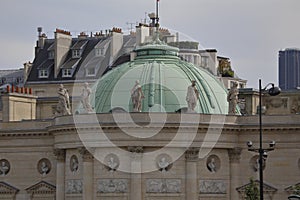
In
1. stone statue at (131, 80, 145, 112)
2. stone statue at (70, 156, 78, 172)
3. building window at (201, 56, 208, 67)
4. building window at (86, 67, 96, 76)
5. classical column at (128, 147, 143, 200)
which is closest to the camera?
classical column at (128, 147, 143, 200)

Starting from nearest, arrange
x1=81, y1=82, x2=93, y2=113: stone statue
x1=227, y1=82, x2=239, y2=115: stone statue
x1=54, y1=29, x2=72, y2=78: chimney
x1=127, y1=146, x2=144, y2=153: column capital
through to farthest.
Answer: x1=127, y1=146, x2=144, y2=153: column capital < x1=227, y1=82, x2=239, y2=115: stone statue < x1=81, y1=82, x2=93, y2=113: stone statue < x1=54, y1=29, x2=72, y2=78: chimney

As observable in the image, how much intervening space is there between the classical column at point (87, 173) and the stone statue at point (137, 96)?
417 cm

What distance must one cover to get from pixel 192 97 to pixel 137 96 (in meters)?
3.48

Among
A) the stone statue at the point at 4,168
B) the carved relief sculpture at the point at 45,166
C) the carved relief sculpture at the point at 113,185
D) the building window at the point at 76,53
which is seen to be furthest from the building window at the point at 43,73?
the carved relief sculpture at the point at 113,185

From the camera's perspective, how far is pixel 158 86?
107 meters

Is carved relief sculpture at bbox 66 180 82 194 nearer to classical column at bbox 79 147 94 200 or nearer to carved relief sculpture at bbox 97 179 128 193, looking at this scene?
classical column at bbox 79 147 94 200

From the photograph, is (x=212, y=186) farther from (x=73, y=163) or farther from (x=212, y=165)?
(x=73, y=163)

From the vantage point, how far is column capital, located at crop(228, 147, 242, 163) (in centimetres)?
10525

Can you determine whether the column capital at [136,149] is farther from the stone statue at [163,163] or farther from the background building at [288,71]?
the background building at [288,71]

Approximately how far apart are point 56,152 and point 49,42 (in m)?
43.7

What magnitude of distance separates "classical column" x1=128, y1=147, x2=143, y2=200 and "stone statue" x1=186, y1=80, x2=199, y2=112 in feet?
14.0

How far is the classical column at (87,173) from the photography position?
104 metres

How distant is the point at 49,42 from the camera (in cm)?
14988

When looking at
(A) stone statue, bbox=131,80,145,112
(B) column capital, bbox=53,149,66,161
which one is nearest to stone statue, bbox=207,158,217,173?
(A) stone statue, bbox=131,80,145,112
